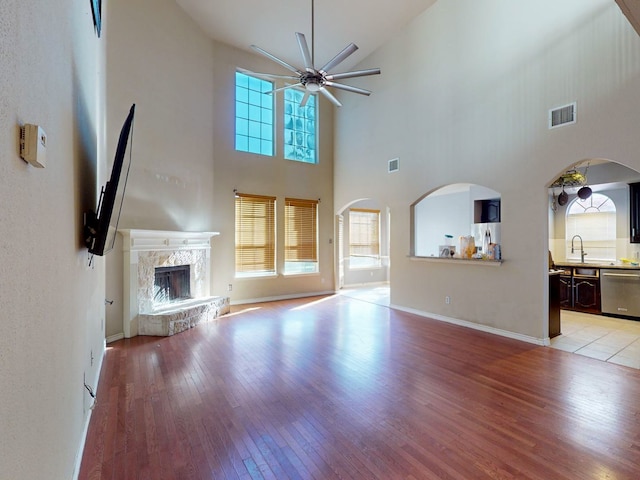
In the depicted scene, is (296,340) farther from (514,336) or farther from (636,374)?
(636,374)

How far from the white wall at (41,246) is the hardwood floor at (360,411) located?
59cm

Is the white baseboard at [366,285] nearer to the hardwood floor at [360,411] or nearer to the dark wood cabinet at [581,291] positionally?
the dark wood cabinet at [581,291]

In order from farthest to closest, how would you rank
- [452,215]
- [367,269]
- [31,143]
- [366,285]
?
[367,269] < [366,285] < [452,215] < [31,143]

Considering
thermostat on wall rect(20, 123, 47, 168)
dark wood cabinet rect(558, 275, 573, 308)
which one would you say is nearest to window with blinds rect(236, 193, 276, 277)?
thermostat on wall rect(20, 123, 47, 168)

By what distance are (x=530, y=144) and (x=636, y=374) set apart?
292 centimetres

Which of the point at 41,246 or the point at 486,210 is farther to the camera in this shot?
the point at 486,210

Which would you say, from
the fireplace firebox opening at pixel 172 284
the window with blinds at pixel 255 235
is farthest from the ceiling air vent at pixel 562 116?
the fireplace firebox opening at pixel 172 284

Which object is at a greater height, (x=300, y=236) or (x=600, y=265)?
(x=300, y=236)

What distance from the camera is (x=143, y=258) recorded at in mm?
4676

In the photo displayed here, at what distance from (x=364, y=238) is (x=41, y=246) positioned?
879cm

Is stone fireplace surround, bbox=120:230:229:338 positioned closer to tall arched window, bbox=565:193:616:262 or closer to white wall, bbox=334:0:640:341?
white wall, bbox=334:0:640:341

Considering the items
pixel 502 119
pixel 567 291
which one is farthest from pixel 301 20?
pixel 567 291

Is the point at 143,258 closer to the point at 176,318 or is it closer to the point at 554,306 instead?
the point at 176,318

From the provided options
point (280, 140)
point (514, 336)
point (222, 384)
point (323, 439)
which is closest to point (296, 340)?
point (222, 384)
